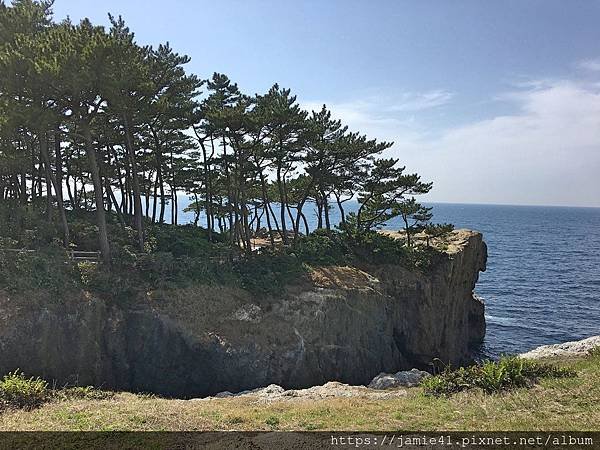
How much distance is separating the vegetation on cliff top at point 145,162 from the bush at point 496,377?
512 inches

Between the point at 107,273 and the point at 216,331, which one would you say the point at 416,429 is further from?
the point at 107,273

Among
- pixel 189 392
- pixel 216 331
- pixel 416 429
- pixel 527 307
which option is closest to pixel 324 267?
pixel 216 331

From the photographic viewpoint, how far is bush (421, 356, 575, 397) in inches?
577

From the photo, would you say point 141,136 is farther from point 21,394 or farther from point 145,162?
point 21,394

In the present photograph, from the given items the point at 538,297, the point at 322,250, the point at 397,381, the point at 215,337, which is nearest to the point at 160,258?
the point at 215,337

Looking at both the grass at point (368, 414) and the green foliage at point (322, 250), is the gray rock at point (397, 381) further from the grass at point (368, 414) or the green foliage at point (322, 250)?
the green foliage at point (322, 250)

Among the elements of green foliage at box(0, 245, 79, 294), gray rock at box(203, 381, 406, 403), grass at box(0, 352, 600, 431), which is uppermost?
green foliage at box(0, 245, 79, 294)

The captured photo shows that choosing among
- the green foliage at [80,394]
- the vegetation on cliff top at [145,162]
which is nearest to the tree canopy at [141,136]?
the vegetation on cliff top at [145,162]

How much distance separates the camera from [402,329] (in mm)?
31078

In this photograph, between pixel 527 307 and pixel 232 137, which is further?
pixel 527 307

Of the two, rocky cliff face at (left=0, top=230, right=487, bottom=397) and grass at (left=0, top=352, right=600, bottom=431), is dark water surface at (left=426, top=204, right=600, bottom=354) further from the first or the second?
grass at (left=0, top=352, right=600, bottom=431)

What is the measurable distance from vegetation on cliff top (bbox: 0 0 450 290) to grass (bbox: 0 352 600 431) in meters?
10.2

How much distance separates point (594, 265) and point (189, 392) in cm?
7804

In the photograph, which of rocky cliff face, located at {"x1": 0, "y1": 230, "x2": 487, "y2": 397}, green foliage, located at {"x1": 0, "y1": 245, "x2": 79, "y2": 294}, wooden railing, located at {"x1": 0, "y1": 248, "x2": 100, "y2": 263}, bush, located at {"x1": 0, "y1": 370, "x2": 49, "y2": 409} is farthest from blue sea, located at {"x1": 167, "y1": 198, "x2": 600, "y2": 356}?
bush, located at {"x1": 0, "y1": 370, "x2": 49, "y2": 409}
